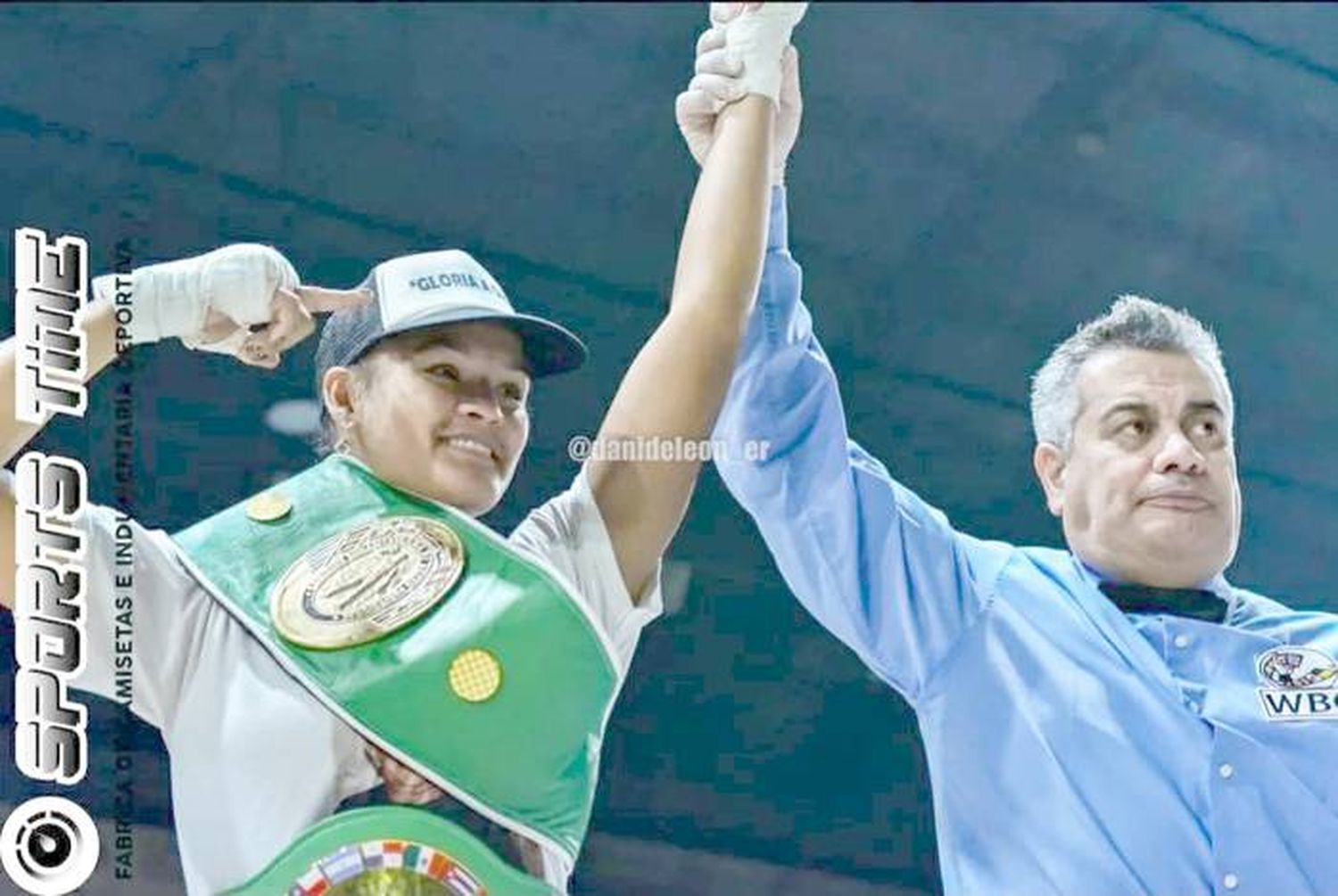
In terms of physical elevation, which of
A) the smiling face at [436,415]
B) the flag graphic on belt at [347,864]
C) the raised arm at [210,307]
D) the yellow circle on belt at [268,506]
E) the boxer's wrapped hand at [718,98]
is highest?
the boxer's wrapped hand at [718,98]

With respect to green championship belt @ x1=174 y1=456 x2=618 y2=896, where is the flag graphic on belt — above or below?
below

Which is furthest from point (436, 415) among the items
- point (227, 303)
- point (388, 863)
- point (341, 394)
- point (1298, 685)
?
point (1298, 685)

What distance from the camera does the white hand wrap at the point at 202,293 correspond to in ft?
6.39

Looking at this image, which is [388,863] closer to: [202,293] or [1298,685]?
[202,293]

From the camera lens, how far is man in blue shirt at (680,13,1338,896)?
6.38 ft

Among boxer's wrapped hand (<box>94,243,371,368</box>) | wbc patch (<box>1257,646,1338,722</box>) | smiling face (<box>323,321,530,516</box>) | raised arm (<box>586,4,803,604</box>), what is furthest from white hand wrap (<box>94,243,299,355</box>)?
wbc patch (<box>1257,646,1338,722</box>)

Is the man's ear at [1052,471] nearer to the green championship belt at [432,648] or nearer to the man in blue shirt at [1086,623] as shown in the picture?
the man in blue shirt at [1086,623]

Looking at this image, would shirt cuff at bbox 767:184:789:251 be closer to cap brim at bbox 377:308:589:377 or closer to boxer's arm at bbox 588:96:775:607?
boxer's arm at bbox 588:96:775:607

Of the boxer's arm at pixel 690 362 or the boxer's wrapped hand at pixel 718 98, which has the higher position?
the boxer's wrapped hand at pixel 718 98

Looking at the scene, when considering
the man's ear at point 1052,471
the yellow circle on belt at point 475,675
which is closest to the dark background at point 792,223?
the man's ear at point 1052,471

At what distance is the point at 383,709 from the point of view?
1837 mm

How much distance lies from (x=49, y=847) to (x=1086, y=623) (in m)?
1.17

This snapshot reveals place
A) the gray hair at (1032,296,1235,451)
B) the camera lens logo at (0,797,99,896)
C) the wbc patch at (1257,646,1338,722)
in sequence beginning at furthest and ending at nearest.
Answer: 1. the gray hair at (1032,296,1235,451)
2. the wbc patch at (1257,646,1338,722)
3. the camera lens logo at (0,797,99,896)

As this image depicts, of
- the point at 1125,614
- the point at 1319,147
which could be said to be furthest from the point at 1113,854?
the point at 1319,147
